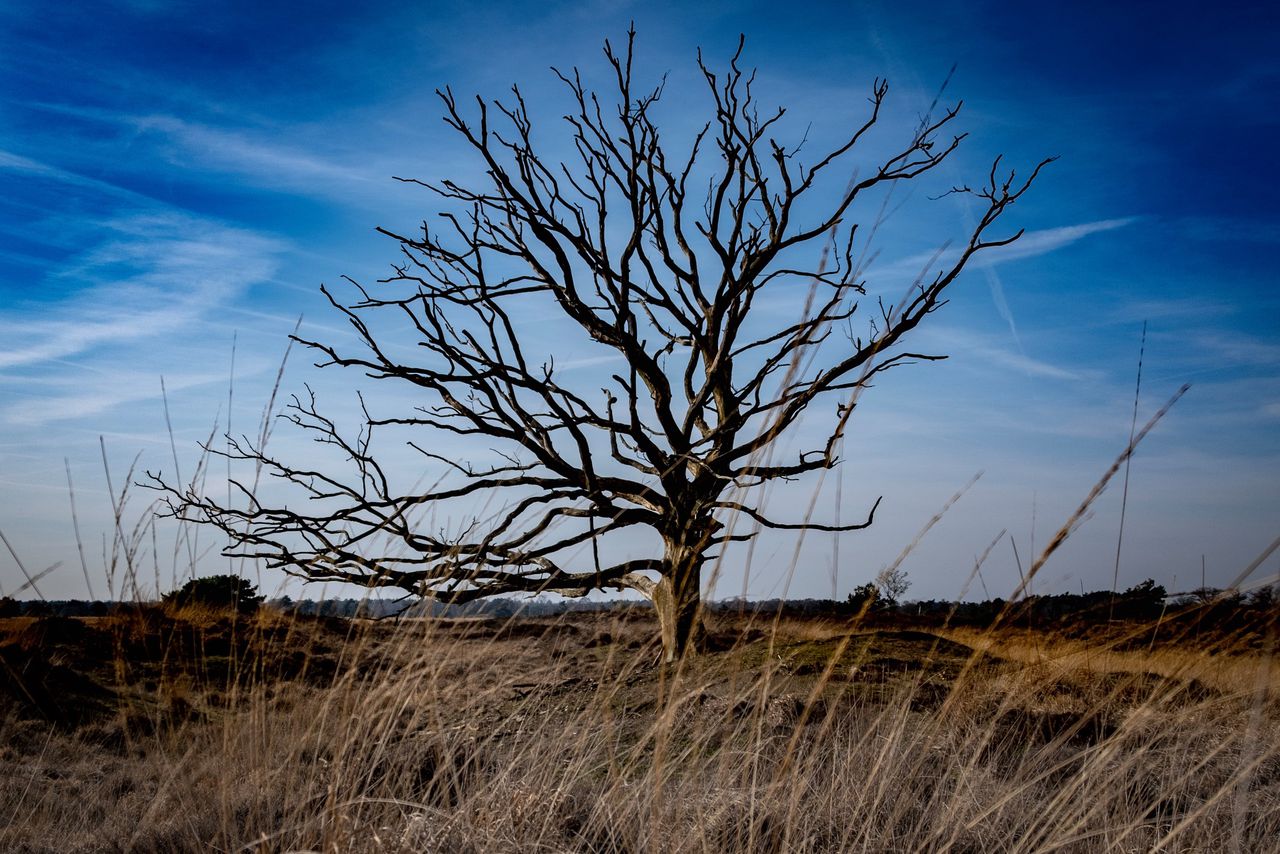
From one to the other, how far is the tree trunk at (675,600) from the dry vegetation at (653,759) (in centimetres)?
42

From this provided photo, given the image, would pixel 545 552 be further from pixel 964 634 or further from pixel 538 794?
pixel 964 634

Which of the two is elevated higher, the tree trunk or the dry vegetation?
the tree trunk

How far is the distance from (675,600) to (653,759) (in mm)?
5439

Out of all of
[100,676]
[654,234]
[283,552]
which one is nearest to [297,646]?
[100,676]

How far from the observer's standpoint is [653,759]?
11.9ft

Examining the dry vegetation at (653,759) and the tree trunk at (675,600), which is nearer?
the dry vegetation at (653,759)

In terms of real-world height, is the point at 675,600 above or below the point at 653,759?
above

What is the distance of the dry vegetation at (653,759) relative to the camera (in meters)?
3.25

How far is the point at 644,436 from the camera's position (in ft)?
30.6

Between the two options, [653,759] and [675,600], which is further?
[675,600]

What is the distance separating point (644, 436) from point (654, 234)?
2.68m

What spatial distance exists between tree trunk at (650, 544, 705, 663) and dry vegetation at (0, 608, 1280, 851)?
420 mm

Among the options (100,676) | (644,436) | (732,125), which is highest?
(732,125)

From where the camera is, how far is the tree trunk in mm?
8852
